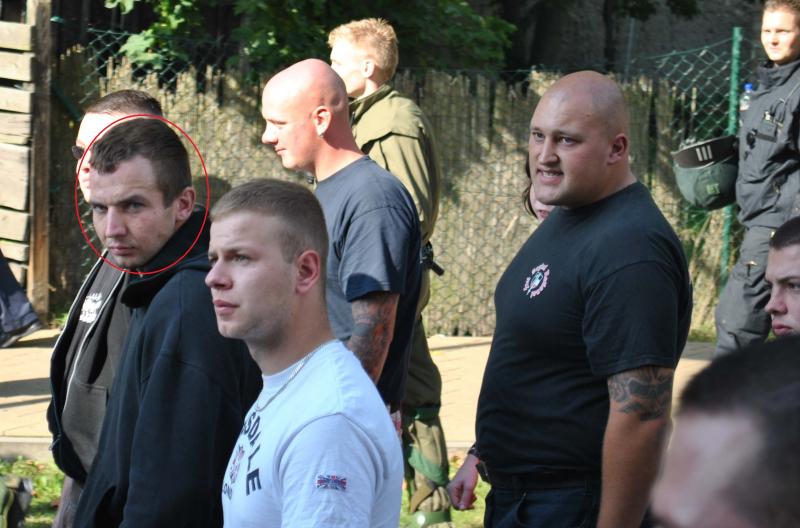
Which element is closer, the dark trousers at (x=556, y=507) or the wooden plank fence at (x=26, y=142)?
the dark trousers at (x=556, y=507)

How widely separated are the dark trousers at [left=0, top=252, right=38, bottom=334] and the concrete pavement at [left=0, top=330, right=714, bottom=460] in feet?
1.59

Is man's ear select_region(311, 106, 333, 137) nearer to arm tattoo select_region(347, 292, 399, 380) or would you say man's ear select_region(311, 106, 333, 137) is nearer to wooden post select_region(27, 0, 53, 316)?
arm tattoo select_region(347, 292, 399, 380)

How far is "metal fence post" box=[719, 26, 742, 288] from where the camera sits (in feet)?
29.6

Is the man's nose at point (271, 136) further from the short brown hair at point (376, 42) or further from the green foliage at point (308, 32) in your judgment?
the green foliage at point (308, 32)

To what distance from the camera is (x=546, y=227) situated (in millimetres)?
3266

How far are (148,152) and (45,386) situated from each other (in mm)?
4711

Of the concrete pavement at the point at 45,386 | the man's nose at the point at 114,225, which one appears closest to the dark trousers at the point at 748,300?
the concrete pavement at the point at 45,386

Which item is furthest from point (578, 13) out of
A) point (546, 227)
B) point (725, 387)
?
point (725, 387)

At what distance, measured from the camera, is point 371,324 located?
388cm

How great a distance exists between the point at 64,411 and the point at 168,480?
39.7 inches

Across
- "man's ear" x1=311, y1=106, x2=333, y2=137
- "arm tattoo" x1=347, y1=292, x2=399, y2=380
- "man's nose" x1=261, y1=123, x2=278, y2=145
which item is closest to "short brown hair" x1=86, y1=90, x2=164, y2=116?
"man's nose" x1=261, y1=123, x2=278, y2=145

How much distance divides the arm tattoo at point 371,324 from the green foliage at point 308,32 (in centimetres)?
566

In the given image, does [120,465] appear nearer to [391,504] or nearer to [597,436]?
[391,504]

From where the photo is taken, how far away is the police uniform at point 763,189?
19.0ft
